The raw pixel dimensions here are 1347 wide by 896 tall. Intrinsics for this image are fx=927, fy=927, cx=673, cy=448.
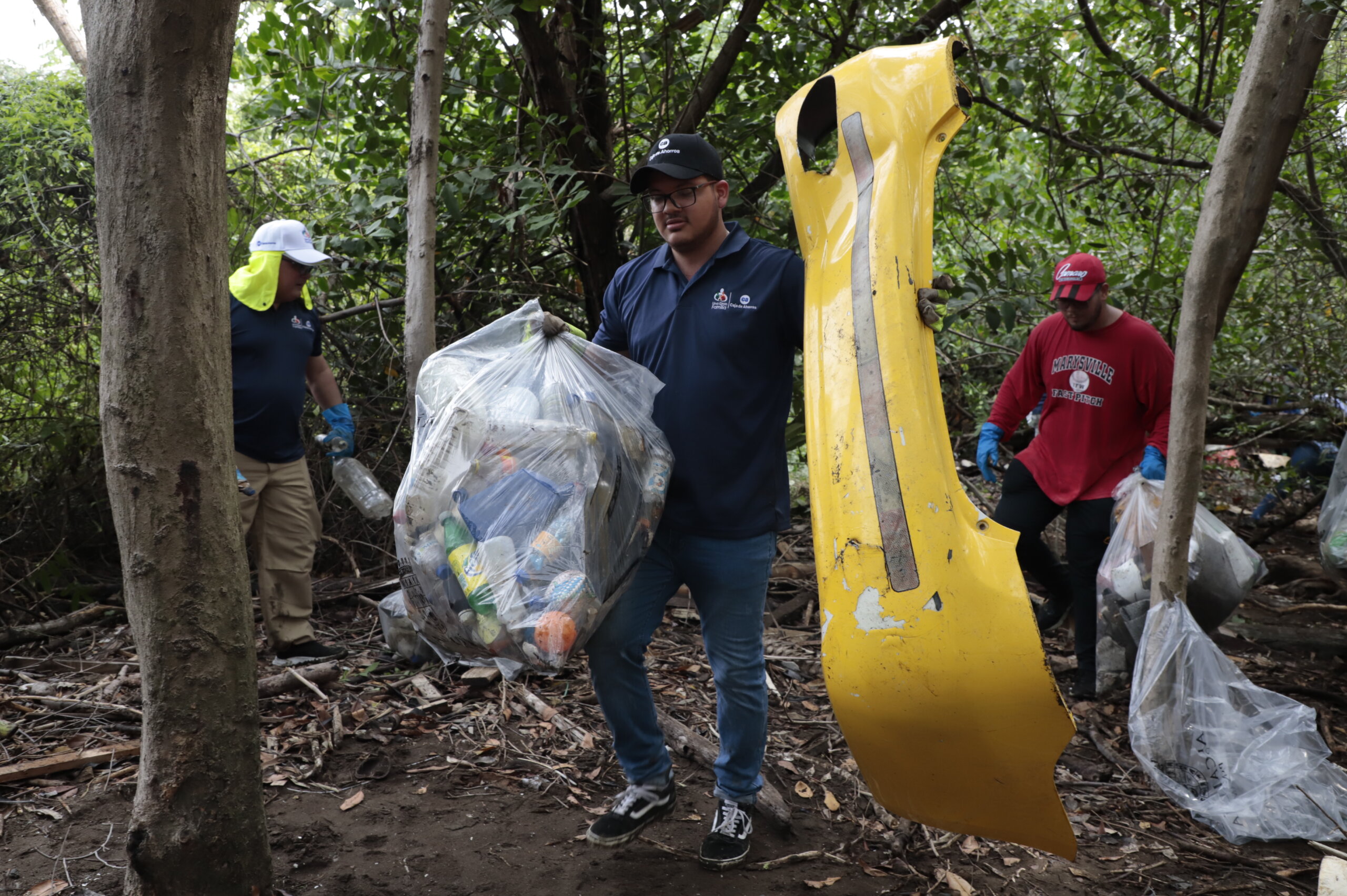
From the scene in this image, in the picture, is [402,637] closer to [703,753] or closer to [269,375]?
[269,375]

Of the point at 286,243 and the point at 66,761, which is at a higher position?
the point at 286,243

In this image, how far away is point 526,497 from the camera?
221cm

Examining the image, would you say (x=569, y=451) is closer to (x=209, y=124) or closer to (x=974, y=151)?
(x=209, y=124)

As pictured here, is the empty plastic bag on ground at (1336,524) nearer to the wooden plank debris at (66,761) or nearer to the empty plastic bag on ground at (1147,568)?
the empty plastic bag on ground at (1147,568)

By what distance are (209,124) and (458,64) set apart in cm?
285

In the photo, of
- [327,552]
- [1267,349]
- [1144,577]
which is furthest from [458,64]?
[1267,349]

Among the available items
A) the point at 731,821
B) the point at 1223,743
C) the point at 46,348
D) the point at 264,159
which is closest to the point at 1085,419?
the point at 1223,743

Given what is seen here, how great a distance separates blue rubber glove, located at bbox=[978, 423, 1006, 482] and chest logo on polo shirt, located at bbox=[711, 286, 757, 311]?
227 cm

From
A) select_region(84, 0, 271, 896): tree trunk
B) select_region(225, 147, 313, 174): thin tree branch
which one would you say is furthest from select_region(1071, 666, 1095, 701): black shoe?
select_region(225, 147, 313, 174): thin tree branch

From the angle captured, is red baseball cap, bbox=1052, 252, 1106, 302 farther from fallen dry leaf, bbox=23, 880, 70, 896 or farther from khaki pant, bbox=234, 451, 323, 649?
fallen dry leaf, bbox=23, 880, 70, 896

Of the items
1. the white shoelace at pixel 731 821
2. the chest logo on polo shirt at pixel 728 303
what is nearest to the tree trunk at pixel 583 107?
the chest logo on polo shirt at pixel 728 303

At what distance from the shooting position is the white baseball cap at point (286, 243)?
3.89 meters

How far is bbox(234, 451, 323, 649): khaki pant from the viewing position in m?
4.04

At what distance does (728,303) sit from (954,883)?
1.66m
